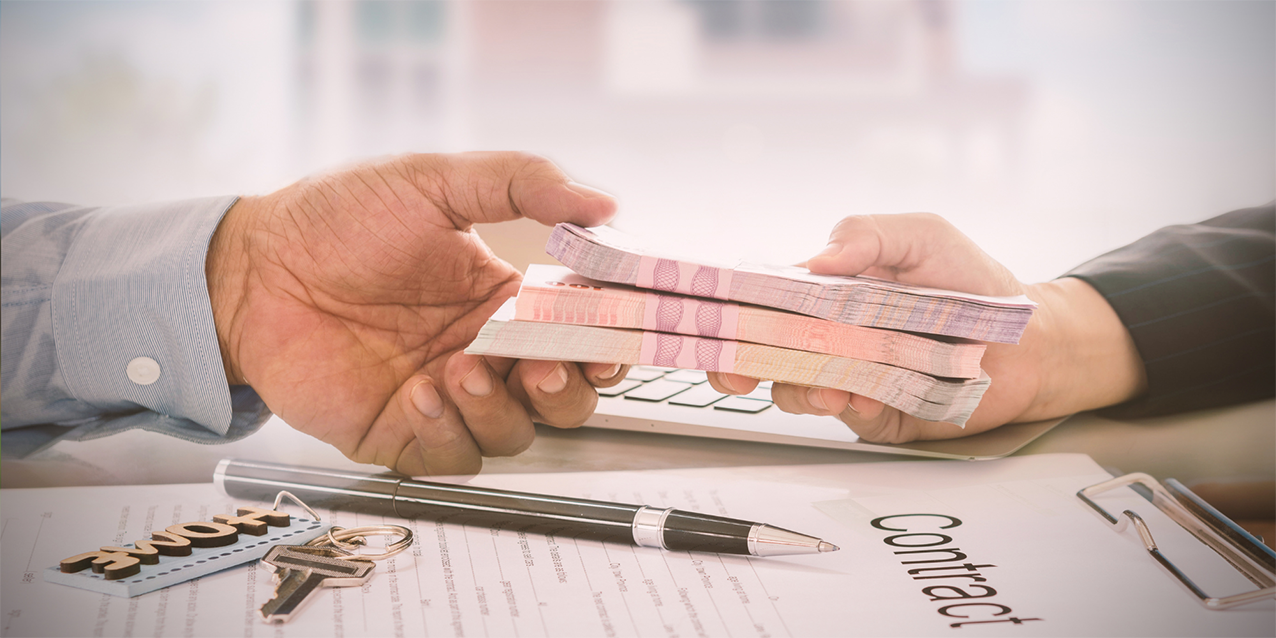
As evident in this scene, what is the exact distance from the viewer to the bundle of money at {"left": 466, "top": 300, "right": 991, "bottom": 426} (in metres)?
0.65

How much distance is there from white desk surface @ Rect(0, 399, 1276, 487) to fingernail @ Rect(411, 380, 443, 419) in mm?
91

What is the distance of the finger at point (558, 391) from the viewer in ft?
2.57

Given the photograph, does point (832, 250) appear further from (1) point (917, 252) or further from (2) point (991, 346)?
(2) point (991, 346)

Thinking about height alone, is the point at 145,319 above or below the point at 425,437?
above

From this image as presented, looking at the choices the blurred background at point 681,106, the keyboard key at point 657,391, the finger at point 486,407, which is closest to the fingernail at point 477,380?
the finger at point 486,407

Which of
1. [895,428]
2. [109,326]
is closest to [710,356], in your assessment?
[895,428]

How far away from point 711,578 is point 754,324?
23 centimetres

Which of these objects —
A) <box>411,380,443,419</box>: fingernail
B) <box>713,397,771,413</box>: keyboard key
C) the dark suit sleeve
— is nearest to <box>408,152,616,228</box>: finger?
<box>411,380,443,419</box>: fingernail

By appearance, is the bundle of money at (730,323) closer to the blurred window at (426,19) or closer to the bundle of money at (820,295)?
the bundle of money at (820,295)

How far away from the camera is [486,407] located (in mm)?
854

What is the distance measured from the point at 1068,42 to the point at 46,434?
1.53 m

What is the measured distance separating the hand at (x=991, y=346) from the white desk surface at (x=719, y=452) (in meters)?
0.05

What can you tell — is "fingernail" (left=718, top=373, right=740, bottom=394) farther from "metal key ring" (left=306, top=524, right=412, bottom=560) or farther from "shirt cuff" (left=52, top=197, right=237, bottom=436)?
"shirt cuff" (left=52, top=197, right=237, bottom=436)

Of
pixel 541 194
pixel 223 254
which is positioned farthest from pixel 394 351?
pixel 541 194
